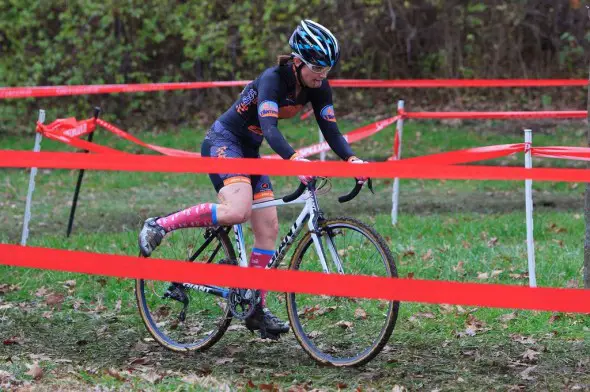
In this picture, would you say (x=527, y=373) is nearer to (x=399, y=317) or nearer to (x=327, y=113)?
(x=399, y=317)

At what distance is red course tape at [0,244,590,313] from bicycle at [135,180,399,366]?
0.84 m

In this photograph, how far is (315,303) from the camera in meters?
6.81

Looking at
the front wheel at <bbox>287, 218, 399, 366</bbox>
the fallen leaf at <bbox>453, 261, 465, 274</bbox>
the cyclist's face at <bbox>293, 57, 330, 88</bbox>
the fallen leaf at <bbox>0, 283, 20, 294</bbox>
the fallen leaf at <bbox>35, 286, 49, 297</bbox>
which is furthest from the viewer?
the fallen leaf at <bbox>453, 261, 465, 274</bbox>

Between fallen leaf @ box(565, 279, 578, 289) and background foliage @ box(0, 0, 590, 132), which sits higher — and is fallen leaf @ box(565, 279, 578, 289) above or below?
below

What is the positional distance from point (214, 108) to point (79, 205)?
25.4ft

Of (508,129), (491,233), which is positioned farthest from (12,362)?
(508,129)

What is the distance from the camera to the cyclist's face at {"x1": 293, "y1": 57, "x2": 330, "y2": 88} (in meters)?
5.89

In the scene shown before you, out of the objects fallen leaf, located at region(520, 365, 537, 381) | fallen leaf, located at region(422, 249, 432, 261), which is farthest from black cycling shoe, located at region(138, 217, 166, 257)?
fallen leaf, located at region(422, 249, 432, 261)

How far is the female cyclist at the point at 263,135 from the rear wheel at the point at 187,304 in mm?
179

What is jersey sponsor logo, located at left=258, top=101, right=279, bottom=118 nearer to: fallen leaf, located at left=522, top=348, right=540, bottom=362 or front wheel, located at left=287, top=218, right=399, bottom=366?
front wheel, located at left=287, top=218, right=399, bottom=366

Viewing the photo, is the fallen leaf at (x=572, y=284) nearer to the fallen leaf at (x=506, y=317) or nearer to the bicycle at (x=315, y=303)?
the fallen leaf at (x=506, y=317)

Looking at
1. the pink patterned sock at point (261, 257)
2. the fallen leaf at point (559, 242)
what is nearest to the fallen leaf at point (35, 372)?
the pink patterned sock at point (261, 257)

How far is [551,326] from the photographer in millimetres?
6480

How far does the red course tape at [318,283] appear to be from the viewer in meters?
4.38
